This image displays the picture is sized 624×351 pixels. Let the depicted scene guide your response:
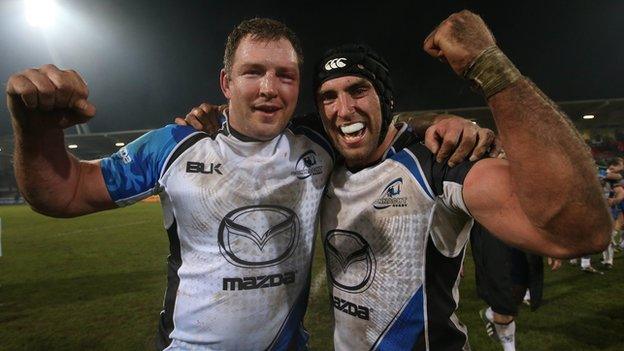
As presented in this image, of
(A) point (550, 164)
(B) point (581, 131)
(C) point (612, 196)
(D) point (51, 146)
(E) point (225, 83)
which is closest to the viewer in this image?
(A) point (550, 164)

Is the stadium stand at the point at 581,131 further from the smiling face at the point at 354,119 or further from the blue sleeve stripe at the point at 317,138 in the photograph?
the smiling face at the point at 354,119

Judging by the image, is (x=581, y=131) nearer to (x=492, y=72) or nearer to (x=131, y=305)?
(x=131, y=305)

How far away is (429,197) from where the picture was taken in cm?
201

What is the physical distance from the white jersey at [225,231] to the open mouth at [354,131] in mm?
331

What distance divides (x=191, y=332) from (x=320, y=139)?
4.06ft

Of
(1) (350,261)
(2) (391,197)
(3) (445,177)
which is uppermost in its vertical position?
A: (3) (445,177)

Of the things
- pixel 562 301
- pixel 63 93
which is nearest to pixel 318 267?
pixel 562 301

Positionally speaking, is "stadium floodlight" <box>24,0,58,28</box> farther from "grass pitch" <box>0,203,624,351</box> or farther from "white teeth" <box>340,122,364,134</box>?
"white teeth" <box>340,122,364,134</box>

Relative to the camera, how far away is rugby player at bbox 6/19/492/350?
2.07 m

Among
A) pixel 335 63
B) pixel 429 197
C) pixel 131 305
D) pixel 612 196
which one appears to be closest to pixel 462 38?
pixel 429 197

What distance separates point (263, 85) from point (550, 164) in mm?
1329

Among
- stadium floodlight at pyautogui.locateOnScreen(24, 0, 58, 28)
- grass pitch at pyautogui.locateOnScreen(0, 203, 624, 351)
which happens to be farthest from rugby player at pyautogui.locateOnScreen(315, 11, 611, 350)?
stadium floodlight at pyautogui.locateOnScreen(24, 0, 58, 28)

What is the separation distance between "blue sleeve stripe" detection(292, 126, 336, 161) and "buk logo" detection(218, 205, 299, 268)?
0.52 metres

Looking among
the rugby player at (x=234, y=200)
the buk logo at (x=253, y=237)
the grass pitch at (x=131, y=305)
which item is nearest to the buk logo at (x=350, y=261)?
the rugby player at (x=234, y=200)
